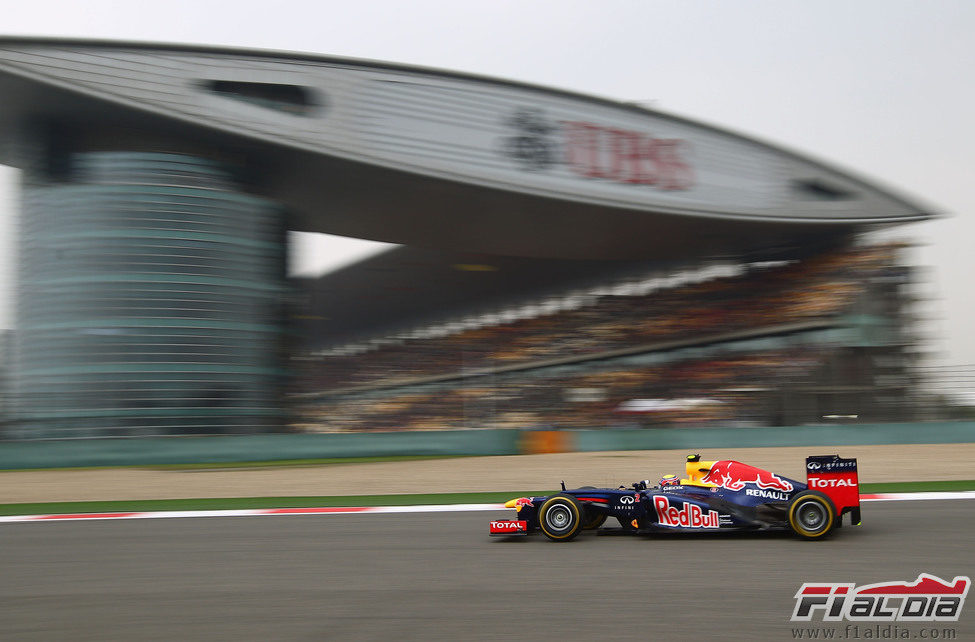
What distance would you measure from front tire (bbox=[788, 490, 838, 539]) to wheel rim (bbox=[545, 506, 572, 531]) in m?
1.66

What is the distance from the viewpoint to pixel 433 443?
1861 centimetres

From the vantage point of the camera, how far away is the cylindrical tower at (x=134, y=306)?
21594mm

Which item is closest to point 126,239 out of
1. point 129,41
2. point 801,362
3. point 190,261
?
point 190,261

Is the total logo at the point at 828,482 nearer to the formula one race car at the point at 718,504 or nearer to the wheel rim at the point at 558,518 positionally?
the formula one race car at the point at 718,504

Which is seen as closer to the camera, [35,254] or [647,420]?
[35,254]

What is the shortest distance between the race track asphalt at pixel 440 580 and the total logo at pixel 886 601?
0.33ft

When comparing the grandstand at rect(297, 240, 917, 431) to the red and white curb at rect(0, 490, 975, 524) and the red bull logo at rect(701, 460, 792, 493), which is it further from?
the red bull logo at rect(701, 460, 792, 493)

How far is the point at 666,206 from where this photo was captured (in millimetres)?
28672

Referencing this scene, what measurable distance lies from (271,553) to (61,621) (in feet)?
6.84

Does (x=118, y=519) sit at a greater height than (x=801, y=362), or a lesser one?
lesser

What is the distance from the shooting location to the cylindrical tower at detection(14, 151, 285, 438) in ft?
70.8

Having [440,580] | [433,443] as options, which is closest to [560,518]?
[440,580]

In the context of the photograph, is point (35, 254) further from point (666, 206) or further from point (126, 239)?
point (666, 206)

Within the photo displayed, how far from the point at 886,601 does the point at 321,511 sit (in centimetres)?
665
